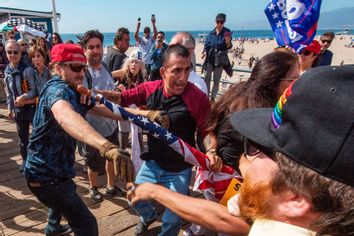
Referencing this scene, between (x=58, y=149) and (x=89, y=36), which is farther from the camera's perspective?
(x=89, y=36)

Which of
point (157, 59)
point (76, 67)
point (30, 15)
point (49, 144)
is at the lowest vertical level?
point (49, 144)

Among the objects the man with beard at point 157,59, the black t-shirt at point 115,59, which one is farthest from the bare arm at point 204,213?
the man with beard at point 157,59

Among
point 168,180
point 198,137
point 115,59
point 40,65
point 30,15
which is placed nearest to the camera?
point 168,180

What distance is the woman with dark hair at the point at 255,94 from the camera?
201 centimetres

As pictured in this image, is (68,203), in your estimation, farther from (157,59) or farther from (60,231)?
(157,59)

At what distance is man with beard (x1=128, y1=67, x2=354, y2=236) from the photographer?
29.1 inches

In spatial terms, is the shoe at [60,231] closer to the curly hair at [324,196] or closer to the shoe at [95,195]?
the shoe at [95,195]

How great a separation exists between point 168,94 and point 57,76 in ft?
3.22

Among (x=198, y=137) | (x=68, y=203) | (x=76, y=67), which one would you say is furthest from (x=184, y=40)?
(x=68, y=203)

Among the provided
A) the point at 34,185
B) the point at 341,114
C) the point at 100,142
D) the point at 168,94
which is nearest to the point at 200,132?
the point at 168,94

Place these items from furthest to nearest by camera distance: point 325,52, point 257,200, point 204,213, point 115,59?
point 325,52, point 115,59, point 204,213, point 257,200

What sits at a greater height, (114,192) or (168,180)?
(168,180)

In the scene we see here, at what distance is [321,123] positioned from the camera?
0.76m

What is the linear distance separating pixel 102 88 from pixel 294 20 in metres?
2.42
